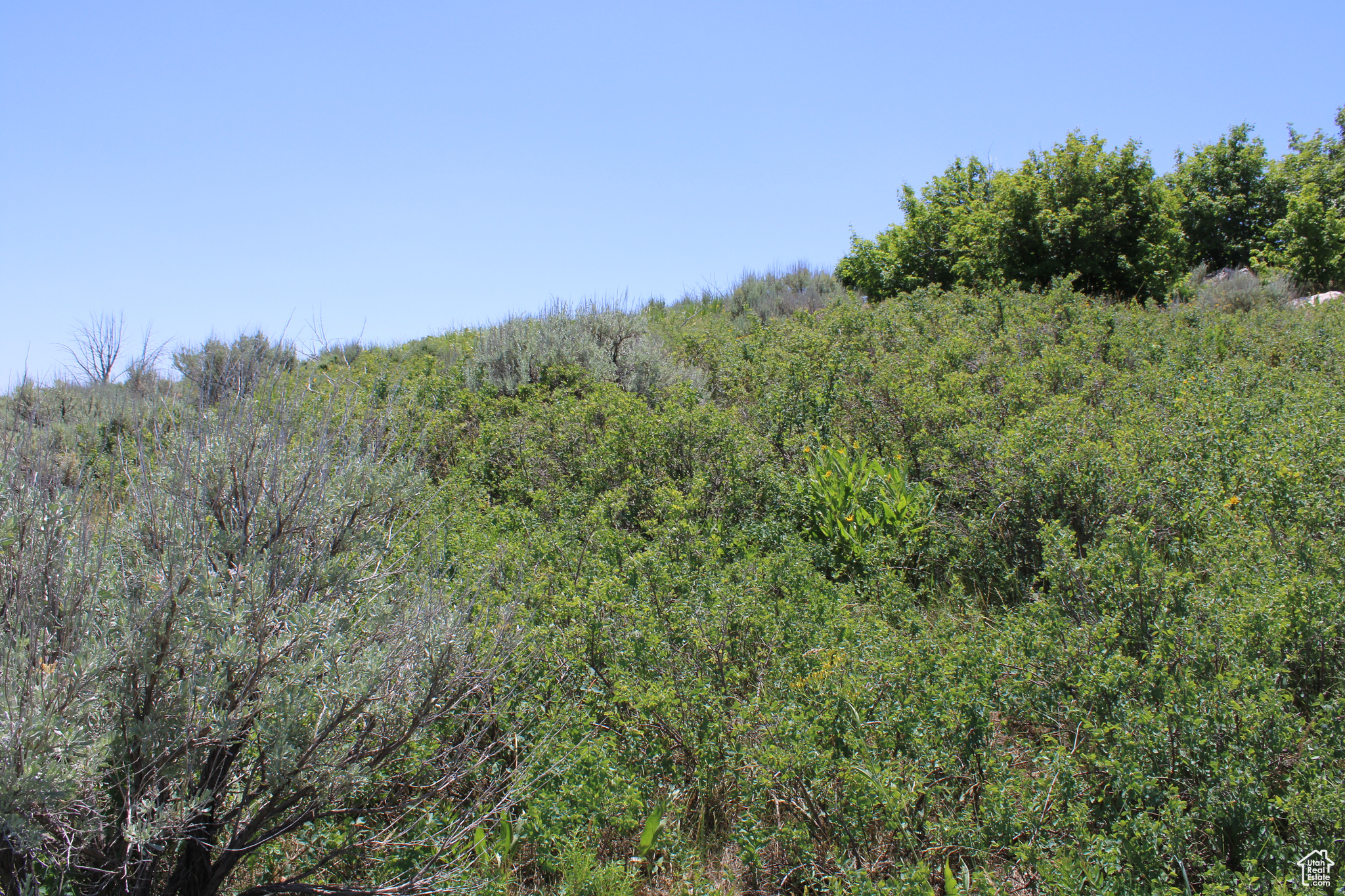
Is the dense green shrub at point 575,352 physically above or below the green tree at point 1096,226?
below

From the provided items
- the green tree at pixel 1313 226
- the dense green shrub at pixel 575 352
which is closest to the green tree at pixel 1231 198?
the green tree at pixel 1313 226

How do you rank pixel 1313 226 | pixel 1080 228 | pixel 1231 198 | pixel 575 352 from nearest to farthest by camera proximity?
1. pixel 575 352
2. pixel 1080 228
3. pixel 1313 226
4. pixel 1231 198

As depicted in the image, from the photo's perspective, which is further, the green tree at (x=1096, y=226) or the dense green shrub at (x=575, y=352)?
the green tree at (x=1096, y=226)

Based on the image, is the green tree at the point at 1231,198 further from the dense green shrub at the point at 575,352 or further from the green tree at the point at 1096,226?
the dense green shrub at the point at 575,352

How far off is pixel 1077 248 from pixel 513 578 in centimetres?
1389

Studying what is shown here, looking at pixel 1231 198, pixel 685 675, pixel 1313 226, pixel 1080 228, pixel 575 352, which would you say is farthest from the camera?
pixel 1231 198

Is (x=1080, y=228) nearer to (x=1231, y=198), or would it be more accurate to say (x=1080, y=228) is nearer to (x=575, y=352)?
(x=575, y=352)

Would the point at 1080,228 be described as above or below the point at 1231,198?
below

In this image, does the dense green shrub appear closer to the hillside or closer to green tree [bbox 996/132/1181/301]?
the hillside

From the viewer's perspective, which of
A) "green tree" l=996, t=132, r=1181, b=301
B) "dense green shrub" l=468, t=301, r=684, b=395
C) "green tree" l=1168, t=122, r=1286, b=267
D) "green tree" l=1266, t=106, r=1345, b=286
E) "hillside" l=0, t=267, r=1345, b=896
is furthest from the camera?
"green tree" l=1168, t=122, r=1286, b=267

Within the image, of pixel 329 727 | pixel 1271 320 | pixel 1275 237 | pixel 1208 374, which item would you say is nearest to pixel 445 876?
pixel 329 727

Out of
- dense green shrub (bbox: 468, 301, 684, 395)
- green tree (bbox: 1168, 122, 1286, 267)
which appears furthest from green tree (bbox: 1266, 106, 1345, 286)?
dense green shrub (bbox: 468, 301, 684, 395)

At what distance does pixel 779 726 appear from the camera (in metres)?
2.87

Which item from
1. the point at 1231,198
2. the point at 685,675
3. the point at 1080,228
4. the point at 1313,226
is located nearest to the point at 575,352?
the point at 685,675
